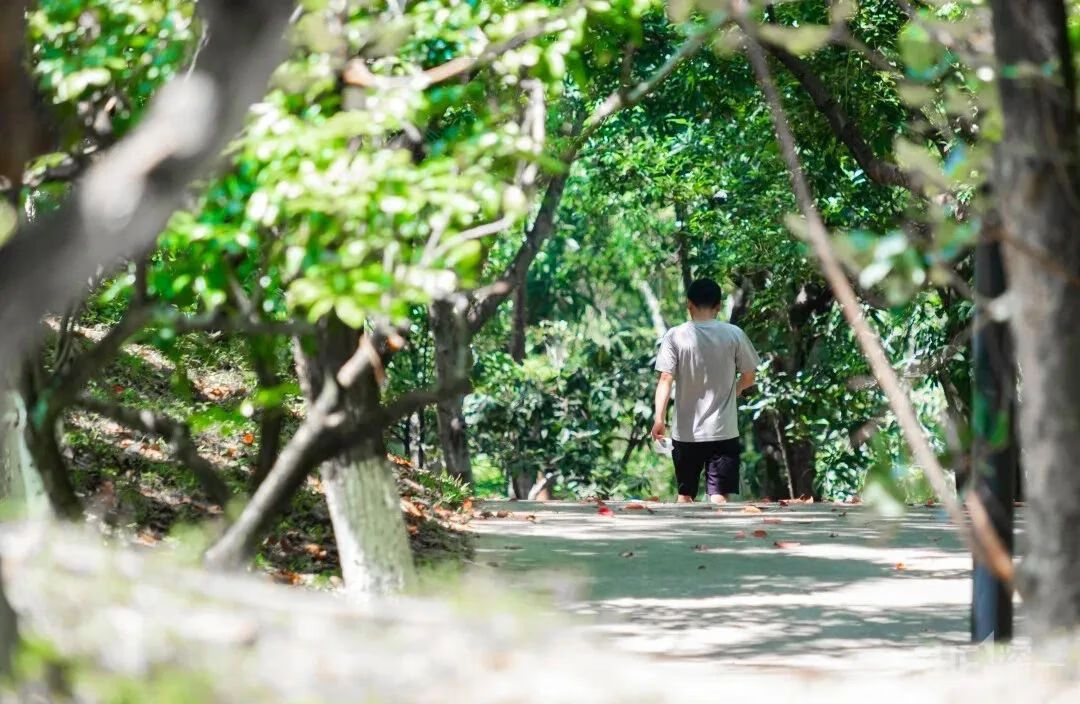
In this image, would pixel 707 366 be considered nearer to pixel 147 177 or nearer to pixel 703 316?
pixel 703 316

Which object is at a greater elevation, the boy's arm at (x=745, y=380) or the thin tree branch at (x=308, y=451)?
the boy's arm at (x=745, y=380)

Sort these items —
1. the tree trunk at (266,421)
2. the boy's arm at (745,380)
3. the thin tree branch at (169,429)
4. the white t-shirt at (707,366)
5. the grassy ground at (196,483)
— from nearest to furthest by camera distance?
the thin tree branch at (169,429) → the tree trunk at (266,421) → the grassy ground at (196,483) → the white t-shirt at (707,366) → the boy's arm at (745,380)

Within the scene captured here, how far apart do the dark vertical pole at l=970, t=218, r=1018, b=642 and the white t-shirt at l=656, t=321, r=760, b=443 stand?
677 cm

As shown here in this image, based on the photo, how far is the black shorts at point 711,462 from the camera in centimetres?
1276

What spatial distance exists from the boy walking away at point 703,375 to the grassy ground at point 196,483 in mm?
1876

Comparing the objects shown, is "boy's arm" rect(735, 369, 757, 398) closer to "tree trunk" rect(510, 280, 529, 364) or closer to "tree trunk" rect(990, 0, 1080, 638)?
"tree trunk" rect(990, 0, 1080, 638)

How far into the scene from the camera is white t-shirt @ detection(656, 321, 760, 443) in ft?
40.7

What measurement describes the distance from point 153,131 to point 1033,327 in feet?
8.27

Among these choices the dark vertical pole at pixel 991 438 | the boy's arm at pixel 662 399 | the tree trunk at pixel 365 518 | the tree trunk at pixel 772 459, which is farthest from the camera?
the tree trunk at pixel 772 459

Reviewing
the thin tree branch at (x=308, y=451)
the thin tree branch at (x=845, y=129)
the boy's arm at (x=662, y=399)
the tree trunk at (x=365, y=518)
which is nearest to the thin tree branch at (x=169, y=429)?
the thin tree branch at (x=308, y=451)

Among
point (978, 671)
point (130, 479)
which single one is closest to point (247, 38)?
point (978, 671)

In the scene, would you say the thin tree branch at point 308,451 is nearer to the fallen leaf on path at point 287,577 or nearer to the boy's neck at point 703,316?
the fallen leaf on path at point 287,577

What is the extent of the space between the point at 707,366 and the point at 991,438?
7.28m

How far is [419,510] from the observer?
11.2 m
